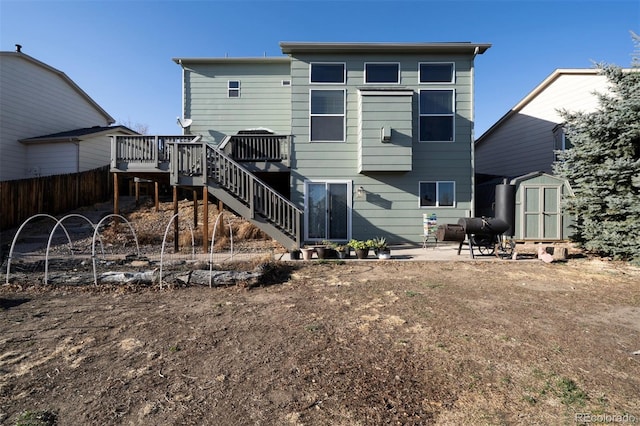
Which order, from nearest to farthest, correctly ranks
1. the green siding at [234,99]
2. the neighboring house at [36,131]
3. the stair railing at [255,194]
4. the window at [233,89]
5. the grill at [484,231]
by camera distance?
1. the grill at [484,231]
2. the stair railing at [255,194]
3. the green siding at [234,99]
4. the window at [233,89]
5. the neighboring house at [36,131]

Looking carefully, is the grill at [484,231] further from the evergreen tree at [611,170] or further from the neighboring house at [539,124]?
the neighboring house at [539,124]

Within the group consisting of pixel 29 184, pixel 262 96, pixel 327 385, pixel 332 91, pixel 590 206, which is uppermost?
pixel 262 96

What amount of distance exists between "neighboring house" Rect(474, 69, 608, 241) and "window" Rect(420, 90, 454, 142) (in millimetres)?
2666

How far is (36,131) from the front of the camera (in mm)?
15055

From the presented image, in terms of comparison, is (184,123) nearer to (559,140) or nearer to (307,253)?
(307,253)

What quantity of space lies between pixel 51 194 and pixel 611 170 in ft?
63.2

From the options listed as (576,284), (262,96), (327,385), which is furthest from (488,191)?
(327,385)

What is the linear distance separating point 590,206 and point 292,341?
8.75 meters

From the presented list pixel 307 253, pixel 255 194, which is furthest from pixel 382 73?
Result: pixel 307 253

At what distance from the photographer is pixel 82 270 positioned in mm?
6008

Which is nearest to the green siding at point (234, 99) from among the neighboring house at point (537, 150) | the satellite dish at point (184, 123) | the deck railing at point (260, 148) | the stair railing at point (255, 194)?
the satellite dish at point (184, 123)

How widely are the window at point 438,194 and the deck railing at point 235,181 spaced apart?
14.7 ft

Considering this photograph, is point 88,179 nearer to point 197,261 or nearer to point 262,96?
point 262,96

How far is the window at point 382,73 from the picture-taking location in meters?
9.52
